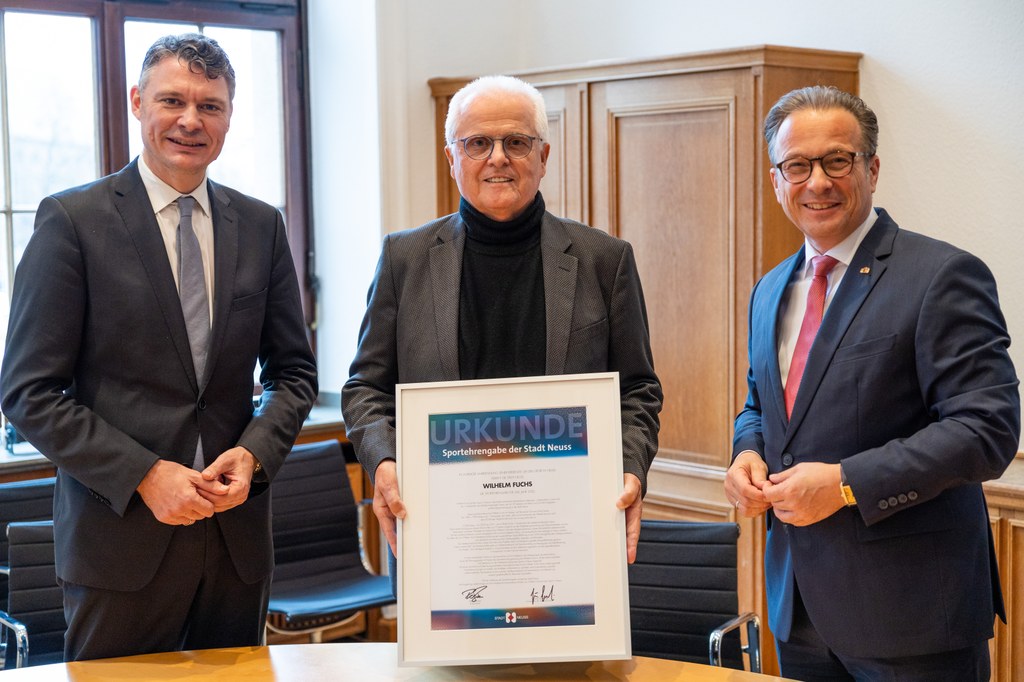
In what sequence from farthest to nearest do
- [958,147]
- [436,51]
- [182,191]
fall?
1. [436,51]
2. [958,147]
3. [182,191]

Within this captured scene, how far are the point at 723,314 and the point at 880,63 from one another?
1.08 meters

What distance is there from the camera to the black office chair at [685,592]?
10.3ft

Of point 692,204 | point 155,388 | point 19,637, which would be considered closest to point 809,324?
point 155,388

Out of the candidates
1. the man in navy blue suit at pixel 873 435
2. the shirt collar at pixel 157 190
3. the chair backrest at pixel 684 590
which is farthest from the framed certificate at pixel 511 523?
the chair backrest at pixel 684 590

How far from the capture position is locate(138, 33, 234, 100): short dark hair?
237 cm

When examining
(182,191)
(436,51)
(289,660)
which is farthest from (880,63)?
(289,660)

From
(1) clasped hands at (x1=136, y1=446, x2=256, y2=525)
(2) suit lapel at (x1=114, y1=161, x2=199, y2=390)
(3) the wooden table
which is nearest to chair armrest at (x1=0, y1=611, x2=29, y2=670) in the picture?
(3) the wooden table

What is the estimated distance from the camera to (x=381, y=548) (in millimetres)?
5117

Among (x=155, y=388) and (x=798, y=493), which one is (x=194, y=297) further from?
(x=798, y=493)

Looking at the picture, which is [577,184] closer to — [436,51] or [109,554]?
[436,51]

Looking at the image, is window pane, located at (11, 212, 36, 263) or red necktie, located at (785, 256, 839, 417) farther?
window pane, located at (11, 212, 36, 263)

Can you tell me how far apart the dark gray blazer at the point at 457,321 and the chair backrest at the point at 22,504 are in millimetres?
1697

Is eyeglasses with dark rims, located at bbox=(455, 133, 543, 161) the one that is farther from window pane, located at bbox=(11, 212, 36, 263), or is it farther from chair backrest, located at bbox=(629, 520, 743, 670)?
window pane, located at bbox=(11, 212, 36, 263)

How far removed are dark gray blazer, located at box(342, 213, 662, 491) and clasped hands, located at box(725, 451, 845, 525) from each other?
0.69 ft
